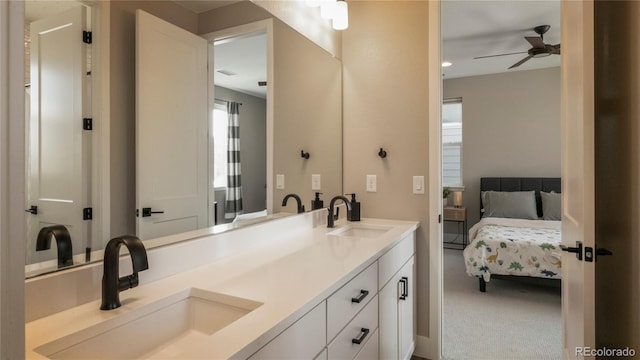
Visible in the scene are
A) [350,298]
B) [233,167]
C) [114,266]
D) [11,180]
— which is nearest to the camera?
[11,180]

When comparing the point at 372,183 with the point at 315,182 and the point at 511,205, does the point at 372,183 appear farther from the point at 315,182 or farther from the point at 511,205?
the point at 511,205

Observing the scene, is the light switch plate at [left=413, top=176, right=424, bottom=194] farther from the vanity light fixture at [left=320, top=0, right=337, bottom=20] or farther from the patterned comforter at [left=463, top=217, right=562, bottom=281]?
the patterned comforter at [left=463, top=217, right=562, bottom=281]

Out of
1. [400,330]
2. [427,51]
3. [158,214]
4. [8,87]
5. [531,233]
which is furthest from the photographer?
[531,233]

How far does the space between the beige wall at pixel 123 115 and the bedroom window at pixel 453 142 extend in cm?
522

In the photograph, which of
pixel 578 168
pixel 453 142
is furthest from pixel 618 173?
pixel 453 142

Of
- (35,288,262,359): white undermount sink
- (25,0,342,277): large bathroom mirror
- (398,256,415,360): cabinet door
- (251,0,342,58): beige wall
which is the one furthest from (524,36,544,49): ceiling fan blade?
(35,288,262,359): white undermount sink

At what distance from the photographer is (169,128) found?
131 centimetres

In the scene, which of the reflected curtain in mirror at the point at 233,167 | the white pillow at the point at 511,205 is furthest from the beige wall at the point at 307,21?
the white pillow at the point at 511,205

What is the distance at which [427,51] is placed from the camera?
235 centimetres

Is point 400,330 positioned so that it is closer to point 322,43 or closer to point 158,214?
point 158,214

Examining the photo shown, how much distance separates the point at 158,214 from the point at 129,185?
0.16 meters

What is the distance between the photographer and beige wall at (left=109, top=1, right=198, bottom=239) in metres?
1.13

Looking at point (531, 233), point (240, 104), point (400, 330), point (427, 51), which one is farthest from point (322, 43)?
point (531, 233)

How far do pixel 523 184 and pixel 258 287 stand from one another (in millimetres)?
5102
